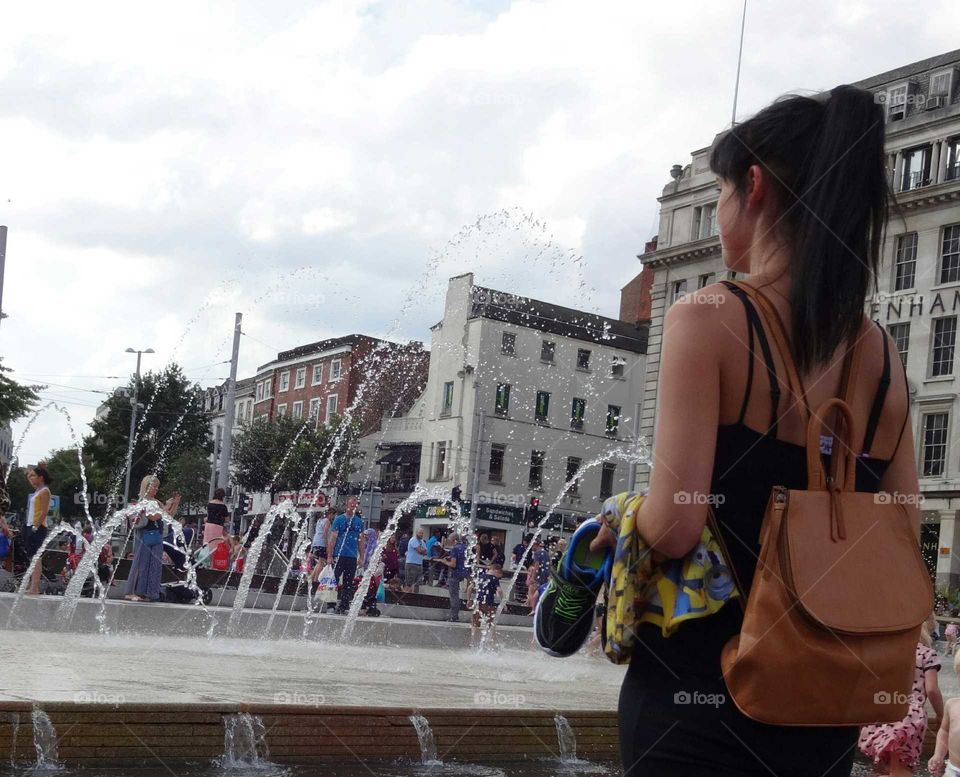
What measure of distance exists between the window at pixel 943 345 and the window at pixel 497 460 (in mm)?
28286

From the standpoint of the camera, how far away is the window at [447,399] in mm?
69125

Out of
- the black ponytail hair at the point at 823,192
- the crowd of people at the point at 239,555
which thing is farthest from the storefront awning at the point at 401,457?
the black ponytail hair at the point at 823,192

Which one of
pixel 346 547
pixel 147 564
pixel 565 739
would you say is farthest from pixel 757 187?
pixel 346 547

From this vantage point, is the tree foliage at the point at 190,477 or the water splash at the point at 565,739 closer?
the water splash at the point at 565,739

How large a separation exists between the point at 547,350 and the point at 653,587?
68.4 meters

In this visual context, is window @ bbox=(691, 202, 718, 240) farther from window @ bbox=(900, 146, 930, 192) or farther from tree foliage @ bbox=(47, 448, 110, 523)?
tree foliage @ bbox=(47, 448, 110, 523)

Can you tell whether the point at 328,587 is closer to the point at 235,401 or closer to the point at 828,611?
the point at 828,611

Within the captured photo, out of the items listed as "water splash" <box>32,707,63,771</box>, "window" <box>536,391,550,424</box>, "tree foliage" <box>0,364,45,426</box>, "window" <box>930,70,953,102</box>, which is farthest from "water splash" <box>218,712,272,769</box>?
"window" <box>536,391,550,424</box>

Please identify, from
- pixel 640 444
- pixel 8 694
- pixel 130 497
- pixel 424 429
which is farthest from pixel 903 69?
pixel 130 497

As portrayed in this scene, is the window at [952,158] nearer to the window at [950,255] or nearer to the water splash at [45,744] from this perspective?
the window at [950,255]

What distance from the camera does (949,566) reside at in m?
40.2

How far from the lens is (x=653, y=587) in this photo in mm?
1987

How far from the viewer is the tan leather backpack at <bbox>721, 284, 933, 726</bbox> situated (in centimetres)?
185

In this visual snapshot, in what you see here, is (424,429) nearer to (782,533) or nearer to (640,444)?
(640,444)
